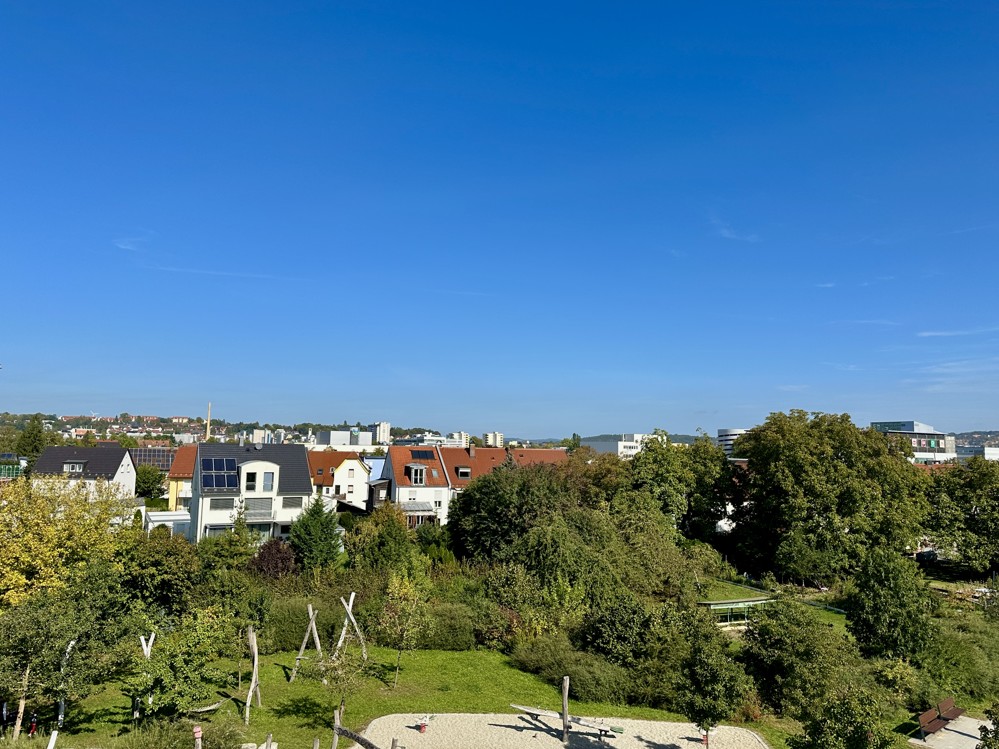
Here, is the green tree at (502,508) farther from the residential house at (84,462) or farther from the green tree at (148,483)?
the green tree at (148,483)

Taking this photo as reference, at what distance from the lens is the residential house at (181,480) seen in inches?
1927

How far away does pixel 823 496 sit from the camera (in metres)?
33.0

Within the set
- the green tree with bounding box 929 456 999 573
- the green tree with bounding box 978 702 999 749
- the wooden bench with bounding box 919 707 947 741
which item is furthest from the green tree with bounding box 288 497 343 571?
the green tree with bounding box 929 456 999 573

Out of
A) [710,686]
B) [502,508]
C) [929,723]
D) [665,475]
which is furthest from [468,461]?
[710,686]

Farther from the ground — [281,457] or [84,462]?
[281,457]

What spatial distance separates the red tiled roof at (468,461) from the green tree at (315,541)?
2160cm

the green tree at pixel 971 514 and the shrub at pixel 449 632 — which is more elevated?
the green tree at pixel 971 514

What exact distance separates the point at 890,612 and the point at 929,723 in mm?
4074

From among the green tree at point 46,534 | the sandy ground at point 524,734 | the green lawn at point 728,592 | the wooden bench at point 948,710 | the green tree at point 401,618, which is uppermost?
the green tree at point 46,534

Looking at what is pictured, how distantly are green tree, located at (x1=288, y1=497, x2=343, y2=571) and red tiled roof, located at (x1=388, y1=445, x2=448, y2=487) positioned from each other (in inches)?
765

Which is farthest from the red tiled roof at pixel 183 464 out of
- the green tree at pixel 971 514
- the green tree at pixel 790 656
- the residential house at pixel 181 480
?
the green tree at pixel 971 514

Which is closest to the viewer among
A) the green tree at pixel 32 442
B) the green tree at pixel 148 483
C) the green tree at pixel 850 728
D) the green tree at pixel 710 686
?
the green tree at pixel 850 728

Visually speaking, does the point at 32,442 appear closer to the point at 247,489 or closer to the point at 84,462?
the point at 84,462

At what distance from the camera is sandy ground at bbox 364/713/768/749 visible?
1473 centimetres
